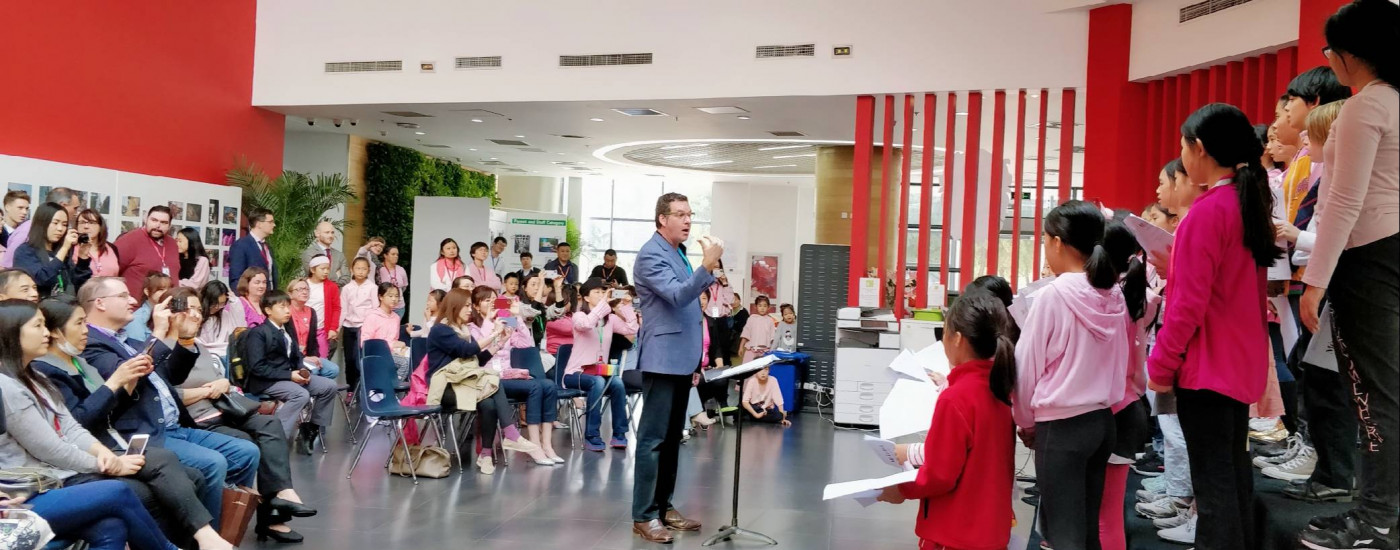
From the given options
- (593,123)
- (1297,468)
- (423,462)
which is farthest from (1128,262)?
(593,123)

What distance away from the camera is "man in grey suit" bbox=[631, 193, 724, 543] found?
16.1 feet

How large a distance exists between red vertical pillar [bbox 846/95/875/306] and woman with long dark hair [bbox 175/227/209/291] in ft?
19.9

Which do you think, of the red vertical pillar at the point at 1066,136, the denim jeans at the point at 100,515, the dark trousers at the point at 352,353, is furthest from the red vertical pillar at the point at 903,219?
the denim jeans at the point at 100,515

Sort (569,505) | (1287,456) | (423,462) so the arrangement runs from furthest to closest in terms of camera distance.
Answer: (423,462) → (569,505) → (1287,456)

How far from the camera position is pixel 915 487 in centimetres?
282

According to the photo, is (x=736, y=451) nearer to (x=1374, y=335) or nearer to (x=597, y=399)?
(x=597, y=399)

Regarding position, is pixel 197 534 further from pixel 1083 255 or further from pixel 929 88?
pixel 929 88

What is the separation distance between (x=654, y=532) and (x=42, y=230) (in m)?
4.77

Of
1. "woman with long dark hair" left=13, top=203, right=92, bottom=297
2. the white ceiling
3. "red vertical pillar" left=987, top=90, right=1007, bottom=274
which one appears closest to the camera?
"woman with long dark hair" left=13, top=203, right=92, bottom=297

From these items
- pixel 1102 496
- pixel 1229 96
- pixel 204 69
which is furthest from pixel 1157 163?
pixel 204 69

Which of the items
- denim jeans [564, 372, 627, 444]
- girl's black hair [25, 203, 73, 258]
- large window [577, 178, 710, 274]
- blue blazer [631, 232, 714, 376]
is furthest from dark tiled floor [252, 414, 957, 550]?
large window [577, 178, 710, 274]

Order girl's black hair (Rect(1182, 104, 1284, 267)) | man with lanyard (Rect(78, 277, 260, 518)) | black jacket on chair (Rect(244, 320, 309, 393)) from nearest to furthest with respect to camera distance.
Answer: girl's black hair (Rect(1182, 104, 1284, 267)) → man with lanyard (Rect(78, 277, 260, 518)) → black jacket on chair (Rect(244, 320, 309, 393))

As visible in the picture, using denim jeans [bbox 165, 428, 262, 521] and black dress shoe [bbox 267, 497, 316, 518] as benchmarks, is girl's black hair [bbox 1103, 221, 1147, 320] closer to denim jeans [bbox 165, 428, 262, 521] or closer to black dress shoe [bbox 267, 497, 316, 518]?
denim jeans [bbox 165, 428, 262, 521]

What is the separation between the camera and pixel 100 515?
3.55 m
